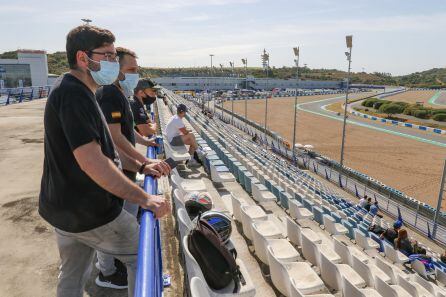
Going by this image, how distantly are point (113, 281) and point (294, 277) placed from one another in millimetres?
2646

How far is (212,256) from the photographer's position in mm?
3246

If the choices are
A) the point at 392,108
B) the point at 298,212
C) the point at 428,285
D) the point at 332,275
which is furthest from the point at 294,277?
the point at 392,108

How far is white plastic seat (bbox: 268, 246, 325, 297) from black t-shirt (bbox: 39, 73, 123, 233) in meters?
2.86

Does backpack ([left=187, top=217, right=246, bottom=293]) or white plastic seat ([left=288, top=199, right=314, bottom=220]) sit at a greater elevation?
backpack ([left=187, top=217, right=246, bottom=293])

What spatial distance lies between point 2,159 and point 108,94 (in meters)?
6.19

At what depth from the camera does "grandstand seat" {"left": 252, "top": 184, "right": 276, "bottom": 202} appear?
27.4 ft

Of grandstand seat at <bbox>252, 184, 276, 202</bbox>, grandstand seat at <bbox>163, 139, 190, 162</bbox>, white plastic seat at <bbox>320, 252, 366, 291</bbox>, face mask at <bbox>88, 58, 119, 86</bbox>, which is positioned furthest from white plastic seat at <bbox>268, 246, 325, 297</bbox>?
grandstand seat at <bbox>163, 139, 190, 162</bbox>

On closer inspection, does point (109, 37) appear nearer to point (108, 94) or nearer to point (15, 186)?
point (108, 94)

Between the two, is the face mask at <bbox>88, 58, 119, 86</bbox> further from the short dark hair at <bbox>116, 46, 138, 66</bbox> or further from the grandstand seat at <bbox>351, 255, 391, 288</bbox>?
the grandstand seat at <bbox>351, 255, 391, 288</bbox>

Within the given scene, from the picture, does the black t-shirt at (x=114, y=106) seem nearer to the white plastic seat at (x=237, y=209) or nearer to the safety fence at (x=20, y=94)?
the white plastic seat at (x=237, y=209)

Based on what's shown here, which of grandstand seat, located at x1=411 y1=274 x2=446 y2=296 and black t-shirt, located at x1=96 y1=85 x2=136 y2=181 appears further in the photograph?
grandstand seat, located at x1=411 y1=274 x2=446 y2=296

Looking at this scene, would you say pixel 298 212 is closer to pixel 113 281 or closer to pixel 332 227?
pixel 332 227

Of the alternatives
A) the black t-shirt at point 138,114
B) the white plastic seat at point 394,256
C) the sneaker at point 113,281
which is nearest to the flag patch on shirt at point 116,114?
the sneaker at point 113,281

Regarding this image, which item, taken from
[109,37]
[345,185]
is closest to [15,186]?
[109,37]
